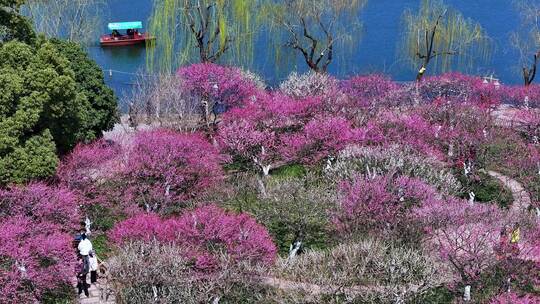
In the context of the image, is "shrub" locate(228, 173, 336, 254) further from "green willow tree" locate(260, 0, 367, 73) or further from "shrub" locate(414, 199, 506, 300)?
"green willow tree" locate(260, 0, 367, 73)

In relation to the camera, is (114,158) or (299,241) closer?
(299,241)

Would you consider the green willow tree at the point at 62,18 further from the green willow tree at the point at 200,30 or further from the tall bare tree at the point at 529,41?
the tall bare tree at the point at 529,41

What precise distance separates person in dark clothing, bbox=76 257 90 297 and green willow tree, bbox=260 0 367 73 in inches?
590

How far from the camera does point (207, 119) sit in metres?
23.8

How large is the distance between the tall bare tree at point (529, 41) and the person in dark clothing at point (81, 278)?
61.3 feet

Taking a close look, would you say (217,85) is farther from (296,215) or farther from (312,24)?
(296,215)

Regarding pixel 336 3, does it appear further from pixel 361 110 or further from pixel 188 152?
pixel 188 152

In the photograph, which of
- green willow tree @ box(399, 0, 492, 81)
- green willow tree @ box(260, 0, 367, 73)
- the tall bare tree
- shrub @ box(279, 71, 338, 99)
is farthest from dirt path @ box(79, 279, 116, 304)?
the tall bare tree

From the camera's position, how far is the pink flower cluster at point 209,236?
1448 cm

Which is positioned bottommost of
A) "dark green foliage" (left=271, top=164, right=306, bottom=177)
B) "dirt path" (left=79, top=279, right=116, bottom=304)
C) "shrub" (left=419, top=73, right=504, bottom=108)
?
"dirt path" (left=79, top=279, right=116, bottom=304)

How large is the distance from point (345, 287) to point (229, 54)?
51.4 ft

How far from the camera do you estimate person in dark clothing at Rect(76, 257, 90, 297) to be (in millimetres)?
15023

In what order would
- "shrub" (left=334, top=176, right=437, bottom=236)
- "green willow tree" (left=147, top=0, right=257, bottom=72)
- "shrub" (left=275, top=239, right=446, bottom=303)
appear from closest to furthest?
"shrub" (left=275, top=239, right=446, bottom=303)
"shrub" (left=334, top=176, right=437, bottom=236)
"green willow tree" (left=147, top=0, right=257, bottom=72)

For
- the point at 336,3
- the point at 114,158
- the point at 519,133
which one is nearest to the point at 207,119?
the point at 114,158
